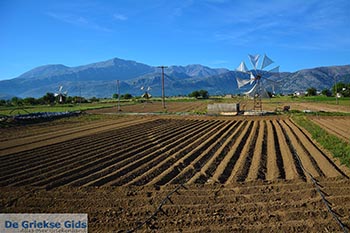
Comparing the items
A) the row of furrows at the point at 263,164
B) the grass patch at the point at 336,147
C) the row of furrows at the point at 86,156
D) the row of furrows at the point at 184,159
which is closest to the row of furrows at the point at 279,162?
the row of furrows at the point at 263,164

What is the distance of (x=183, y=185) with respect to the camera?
28.2 feet

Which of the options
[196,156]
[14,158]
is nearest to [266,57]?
[196,156]

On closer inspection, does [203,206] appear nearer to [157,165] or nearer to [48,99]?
[157,165]

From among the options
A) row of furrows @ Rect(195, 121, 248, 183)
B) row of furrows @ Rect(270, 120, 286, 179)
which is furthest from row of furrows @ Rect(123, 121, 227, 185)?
row of furrows @ Rect(270, 120, 286, 179)

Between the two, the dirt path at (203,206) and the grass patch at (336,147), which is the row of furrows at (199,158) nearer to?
the dirt path at (203,206)

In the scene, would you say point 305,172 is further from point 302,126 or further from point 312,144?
point 302,126

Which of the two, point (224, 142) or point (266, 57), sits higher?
point (266, 57)

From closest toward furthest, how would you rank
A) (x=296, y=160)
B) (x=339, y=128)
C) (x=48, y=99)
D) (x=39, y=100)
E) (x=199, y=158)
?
(x=296, y=160) < (x=199, y=158) < (x=339, y=128) < (x=39, y=100) < (x=48, y=99)

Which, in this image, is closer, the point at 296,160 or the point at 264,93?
the point at 296,160

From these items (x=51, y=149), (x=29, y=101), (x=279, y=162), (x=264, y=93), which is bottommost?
(x=279, y=162)

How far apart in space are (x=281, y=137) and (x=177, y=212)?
12626 millimetres

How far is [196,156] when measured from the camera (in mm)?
12703

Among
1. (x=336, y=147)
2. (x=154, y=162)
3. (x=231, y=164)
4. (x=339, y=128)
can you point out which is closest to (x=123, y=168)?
(x=154, y=162)

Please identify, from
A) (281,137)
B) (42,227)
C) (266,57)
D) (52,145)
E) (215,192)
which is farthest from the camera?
(266,57)
